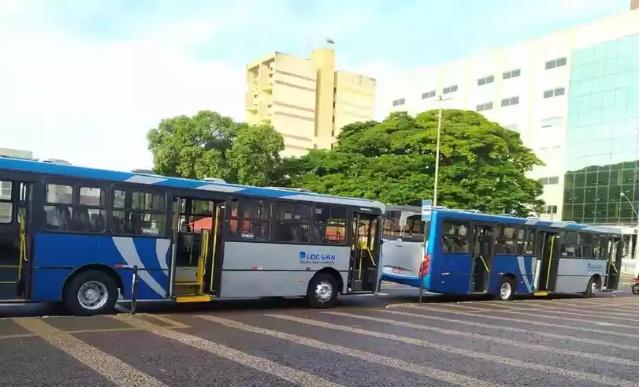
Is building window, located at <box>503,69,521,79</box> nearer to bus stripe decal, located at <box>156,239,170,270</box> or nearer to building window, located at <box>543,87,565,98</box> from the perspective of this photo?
building window, located at <box>543,87,565,98</box>

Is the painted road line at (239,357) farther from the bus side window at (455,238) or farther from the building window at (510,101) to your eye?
the building window at (510,101)

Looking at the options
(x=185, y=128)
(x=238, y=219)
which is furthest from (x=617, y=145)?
(x=238, y=219)

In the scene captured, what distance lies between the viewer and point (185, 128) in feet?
133

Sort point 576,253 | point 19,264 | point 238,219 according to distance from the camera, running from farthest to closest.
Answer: point 576,253 < point 238,219 < point 19,264

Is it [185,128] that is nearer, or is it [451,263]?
[451,263]

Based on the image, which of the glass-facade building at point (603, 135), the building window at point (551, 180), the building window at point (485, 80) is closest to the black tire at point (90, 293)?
the glass-facade building at point (603, 135)

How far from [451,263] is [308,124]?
72.8 metres

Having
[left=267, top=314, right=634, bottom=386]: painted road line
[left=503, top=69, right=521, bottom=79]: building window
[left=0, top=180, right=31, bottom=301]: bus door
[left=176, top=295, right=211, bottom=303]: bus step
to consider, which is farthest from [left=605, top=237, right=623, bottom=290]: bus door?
[left=503, top=69, right=521, bottom=79]: building window

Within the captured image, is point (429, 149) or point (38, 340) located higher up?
point (429, 149)

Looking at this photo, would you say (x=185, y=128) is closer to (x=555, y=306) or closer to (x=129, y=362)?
(x=555, y=306)

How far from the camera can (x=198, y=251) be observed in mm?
12844

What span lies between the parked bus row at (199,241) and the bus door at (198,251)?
0.07ft

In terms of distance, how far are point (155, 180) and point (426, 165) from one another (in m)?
25.3

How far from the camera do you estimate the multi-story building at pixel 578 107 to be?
57750mm
